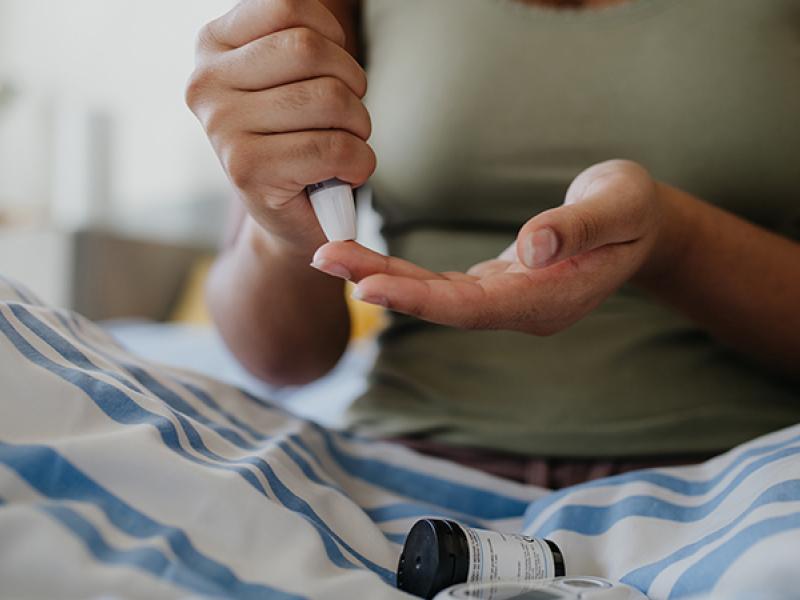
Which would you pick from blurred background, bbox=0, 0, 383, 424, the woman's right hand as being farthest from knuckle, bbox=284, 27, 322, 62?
blurred background, bbox=0, 0, 383, 424

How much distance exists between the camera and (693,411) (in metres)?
0.67

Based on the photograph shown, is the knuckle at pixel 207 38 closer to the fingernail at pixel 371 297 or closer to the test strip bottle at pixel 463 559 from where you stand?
the fingernail at pixel 371 297

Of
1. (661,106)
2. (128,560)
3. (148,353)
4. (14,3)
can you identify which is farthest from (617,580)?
(14,3)

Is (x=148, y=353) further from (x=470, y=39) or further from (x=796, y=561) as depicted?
(x=796, y=561)

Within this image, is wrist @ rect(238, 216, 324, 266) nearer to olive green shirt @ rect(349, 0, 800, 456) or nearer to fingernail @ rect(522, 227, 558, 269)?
olive green shirt @ rect(349, 0, 800, 456)

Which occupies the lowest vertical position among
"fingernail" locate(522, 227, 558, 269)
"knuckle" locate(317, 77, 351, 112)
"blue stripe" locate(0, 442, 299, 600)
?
"blue stripe" locate(0, 442, 299, 600)

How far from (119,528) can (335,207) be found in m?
0.21

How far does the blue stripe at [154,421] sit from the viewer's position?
1.34 ft

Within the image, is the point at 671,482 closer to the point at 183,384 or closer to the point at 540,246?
the point at 540,246

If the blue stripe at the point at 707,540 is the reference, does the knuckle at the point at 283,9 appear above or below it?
above

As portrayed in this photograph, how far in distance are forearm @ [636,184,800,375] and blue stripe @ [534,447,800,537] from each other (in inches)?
7.3

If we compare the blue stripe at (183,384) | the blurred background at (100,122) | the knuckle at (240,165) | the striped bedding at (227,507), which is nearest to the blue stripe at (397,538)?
the striped bedding at (227,507)

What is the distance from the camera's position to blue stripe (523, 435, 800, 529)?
493mm

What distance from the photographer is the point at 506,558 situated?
0.40m
